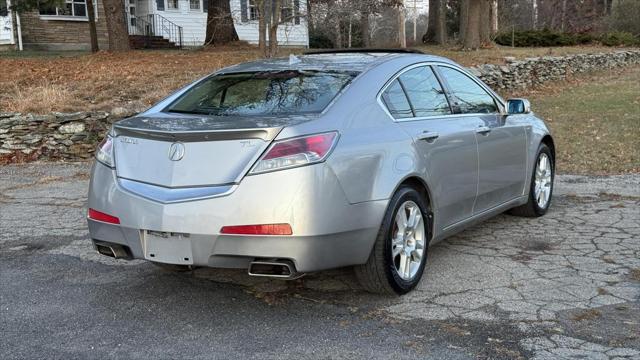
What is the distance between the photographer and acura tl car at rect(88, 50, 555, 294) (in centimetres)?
356

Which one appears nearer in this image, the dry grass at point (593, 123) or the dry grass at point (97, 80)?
the dry grass at point (593, 123)

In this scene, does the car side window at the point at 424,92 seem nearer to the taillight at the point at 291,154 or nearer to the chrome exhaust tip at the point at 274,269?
the taillight at the point at 291,154

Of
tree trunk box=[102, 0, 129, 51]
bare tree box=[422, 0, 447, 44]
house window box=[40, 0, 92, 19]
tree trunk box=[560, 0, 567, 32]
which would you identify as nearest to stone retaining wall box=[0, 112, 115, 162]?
tree trunk box=[102, 0, 129, 51]

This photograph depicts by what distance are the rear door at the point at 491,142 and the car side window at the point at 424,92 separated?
154 millimetres

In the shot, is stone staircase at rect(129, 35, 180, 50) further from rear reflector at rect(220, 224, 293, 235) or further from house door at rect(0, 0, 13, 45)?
rear reflector at rect(220, 224, 293, 235)

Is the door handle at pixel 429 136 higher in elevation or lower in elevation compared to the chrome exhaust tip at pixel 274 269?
higher

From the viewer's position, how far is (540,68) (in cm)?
2048

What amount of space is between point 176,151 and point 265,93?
89cm

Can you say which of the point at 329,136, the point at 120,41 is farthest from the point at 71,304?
the point at 120,41

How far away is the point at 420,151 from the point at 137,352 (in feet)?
7.03

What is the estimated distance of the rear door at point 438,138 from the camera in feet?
14.4

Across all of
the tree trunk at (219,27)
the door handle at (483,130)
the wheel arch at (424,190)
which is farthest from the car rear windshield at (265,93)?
the tree trunk at (219,27)

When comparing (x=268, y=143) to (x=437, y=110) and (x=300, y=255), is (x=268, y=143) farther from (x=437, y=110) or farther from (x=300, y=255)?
(x=437, y=110)

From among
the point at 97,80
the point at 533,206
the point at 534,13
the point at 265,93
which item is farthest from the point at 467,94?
the point at 534,13
